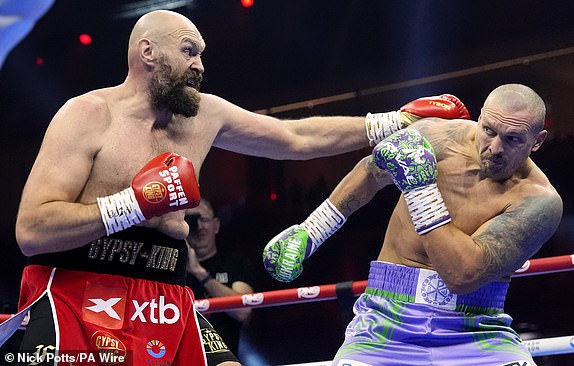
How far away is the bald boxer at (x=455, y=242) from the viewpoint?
7.27ft

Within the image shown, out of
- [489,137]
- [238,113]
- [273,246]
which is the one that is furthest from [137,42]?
[489,137]

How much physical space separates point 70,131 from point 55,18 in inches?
179

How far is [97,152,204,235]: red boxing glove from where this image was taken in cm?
213

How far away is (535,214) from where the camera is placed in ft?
7.53

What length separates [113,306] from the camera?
2193 mm

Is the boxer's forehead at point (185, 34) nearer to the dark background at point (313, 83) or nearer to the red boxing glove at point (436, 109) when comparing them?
the red boxing glove at point (436, 109)

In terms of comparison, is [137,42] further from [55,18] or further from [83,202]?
[55,18]

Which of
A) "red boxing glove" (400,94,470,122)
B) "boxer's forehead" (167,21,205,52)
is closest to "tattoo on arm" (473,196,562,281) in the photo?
"red boxing glove" (400,94,470,122)

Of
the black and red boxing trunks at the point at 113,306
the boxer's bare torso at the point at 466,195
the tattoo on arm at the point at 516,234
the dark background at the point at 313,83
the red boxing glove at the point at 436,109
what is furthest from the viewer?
the dark background at the point at 313,83

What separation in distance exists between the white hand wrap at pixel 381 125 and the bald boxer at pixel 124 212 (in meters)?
0.57

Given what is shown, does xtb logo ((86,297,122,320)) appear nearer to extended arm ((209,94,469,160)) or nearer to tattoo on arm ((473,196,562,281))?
extended arm ((209,94,469,160))

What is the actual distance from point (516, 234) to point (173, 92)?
3.62ft

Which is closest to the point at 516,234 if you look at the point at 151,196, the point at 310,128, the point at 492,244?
the point at 492,244

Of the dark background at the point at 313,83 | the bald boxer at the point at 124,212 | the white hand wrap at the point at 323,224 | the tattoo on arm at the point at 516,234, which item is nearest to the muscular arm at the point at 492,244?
the tattoo on arm at the point at 516,234
